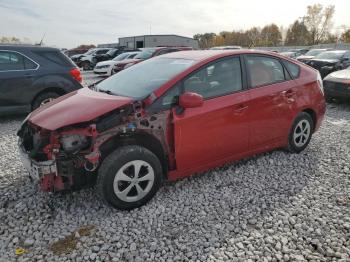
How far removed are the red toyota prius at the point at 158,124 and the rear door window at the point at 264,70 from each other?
0.05ft

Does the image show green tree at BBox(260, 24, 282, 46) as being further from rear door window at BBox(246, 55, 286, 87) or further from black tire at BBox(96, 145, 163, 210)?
black tire at BBox(96, 145, 163, 210)

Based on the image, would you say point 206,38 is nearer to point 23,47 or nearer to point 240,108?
point 23,47

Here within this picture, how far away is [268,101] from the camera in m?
4.22

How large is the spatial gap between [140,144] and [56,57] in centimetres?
482

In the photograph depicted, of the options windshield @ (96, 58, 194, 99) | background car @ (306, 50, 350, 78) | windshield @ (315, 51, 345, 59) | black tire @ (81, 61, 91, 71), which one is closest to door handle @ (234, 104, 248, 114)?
windshield @ (96, 58, 194, 99)

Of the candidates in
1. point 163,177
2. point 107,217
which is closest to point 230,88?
point 163,177

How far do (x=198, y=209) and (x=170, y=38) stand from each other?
1778 inches

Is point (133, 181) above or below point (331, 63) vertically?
below

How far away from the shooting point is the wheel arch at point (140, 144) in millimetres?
3182

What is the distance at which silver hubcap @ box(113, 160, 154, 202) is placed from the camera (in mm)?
3191

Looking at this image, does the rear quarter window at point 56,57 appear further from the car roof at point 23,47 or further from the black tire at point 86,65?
the black tire at point 86,65

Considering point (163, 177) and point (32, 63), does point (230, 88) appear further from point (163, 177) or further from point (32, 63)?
point (32, 63)

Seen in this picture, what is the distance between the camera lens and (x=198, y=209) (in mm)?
3406

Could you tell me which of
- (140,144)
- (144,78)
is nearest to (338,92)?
(144,78)
